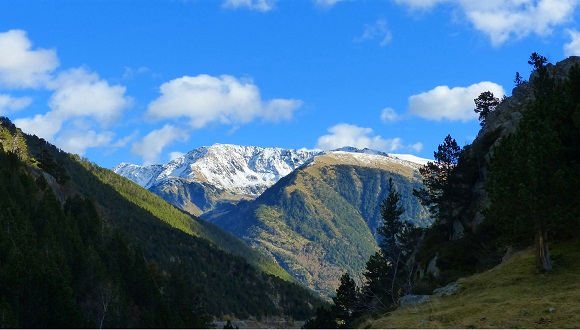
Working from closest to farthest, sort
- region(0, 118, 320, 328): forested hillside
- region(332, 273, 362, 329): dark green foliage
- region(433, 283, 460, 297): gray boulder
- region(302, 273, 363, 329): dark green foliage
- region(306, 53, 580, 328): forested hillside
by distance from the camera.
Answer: region(306, 53, 580, 328): forested hillside
region(433, 283, 460, 297): gray boulder
region(302, 273, 363, 329): dark green foliage
region(332, 273, 362, 329): dark green foliage
region(0, 118, 320, 328): forested hillside

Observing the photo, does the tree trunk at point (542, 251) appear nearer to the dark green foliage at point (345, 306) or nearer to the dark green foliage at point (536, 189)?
the dark green foliage at point (536, 189)

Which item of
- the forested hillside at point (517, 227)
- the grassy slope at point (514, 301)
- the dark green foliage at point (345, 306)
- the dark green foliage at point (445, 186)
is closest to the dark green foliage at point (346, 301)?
the dark green foliage at point (345, 306)

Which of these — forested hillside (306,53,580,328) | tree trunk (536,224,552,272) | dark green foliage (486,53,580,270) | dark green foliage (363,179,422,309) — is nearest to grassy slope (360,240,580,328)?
forested hillside (306,53,580,328)

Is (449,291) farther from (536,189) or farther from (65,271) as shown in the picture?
(65,271)

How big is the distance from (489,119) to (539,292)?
65948mm

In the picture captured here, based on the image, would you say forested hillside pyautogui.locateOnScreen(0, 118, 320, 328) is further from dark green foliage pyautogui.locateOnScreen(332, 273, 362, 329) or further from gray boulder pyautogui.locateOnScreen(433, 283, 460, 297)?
gray boulder pyautogui.locateOnScreen(433, 283, 460, 297)

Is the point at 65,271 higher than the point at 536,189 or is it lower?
lower

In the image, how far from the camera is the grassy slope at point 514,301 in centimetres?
2648

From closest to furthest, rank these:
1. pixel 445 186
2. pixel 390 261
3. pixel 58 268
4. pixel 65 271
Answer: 1. pixel 445 186
2. pixel 390 261
3. pixel 58 268
4. pixel 65 271

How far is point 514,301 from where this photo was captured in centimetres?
3102

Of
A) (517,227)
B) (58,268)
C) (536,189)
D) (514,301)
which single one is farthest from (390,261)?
(514,301)

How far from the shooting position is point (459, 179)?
76.1m

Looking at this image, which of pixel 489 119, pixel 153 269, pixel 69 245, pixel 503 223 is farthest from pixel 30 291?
pixel 153 269

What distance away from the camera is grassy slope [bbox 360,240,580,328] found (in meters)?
26.5
